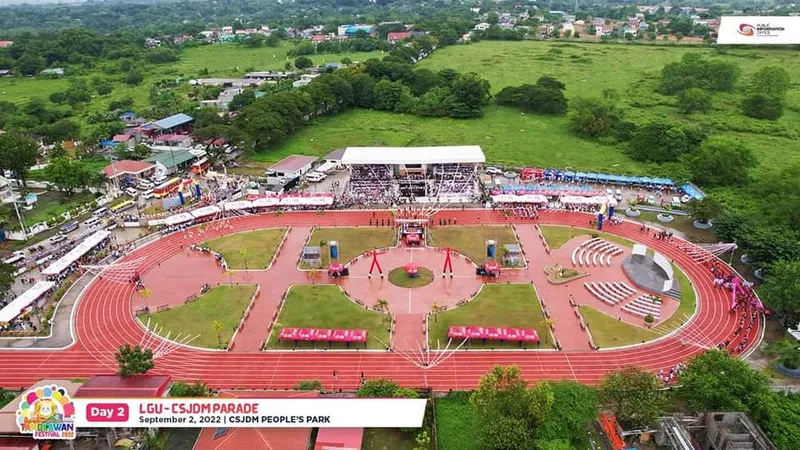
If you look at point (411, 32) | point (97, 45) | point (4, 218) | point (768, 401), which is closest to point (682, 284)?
point (768, 401)

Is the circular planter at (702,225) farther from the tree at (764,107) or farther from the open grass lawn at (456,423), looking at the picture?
the tree at (764,107)

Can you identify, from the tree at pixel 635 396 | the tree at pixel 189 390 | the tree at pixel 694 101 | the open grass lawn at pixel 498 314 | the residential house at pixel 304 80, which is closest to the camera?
the tree at pixel 635 396

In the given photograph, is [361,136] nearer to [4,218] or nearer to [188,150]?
[188,150]

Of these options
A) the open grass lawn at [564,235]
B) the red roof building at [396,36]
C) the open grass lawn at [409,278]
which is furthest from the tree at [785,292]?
the red roof building at [396,36]

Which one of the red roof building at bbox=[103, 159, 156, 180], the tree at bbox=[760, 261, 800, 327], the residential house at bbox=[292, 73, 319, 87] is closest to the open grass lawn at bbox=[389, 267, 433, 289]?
the tree at bbox=[760, 261, 800, 327]

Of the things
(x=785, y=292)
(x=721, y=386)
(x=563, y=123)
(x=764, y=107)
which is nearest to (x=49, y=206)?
(x=721, y=386)

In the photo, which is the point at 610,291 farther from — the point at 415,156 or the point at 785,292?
the point at 415,156
